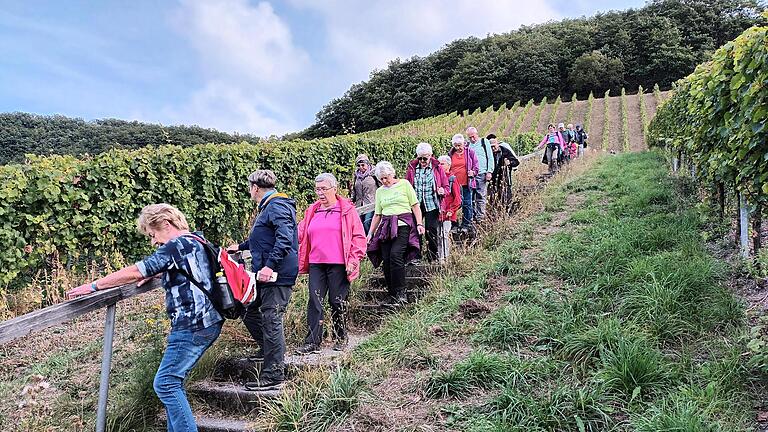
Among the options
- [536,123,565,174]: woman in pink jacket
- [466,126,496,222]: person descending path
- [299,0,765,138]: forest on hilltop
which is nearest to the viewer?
[466,126,496,222]: person descending path

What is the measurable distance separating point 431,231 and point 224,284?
3878 millimetres

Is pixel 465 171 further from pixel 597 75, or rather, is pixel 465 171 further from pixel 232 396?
pixel 597 75

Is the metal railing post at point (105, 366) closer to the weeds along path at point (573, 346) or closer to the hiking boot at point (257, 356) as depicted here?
the hiking boot at point (257, 356)

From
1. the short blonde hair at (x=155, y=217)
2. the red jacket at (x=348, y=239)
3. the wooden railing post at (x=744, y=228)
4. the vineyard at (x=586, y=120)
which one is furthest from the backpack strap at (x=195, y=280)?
the vineyard at (x=586, y=120)

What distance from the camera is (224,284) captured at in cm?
346

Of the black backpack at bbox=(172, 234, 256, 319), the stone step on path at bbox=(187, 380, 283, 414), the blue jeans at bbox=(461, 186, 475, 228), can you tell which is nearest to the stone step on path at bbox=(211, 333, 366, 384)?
the stone step on path at bbox=(187, 380, 283, 414)

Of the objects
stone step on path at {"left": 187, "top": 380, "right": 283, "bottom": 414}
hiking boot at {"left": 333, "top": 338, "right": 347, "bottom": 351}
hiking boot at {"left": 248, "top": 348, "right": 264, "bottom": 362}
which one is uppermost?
hiking boot at {"left": 248, "top": 348, "right": 264, "bottom": 362}

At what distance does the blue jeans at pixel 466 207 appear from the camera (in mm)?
8164

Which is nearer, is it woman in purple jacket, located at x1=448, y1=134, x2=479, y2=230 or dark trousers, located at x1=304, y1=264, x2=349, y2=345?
dark trousers, located at x1=304, y1=264, x2=349, y2=345

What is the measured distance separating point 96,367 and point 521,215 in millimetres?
6737

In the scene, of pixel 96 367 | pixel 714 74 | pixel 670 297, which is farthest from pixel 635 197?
pixel 96 367

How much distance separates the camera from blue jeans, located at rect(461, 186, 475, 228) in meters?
8.16

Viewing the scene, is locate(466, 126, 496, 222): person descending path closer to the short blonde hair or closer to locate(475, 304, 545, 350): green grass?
locate(475, 304, 545, 350): green grass

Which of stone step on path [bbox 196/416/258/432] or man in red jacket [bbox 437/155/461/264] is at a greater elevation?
man in red jacket [bbox 437/155/461/264]
